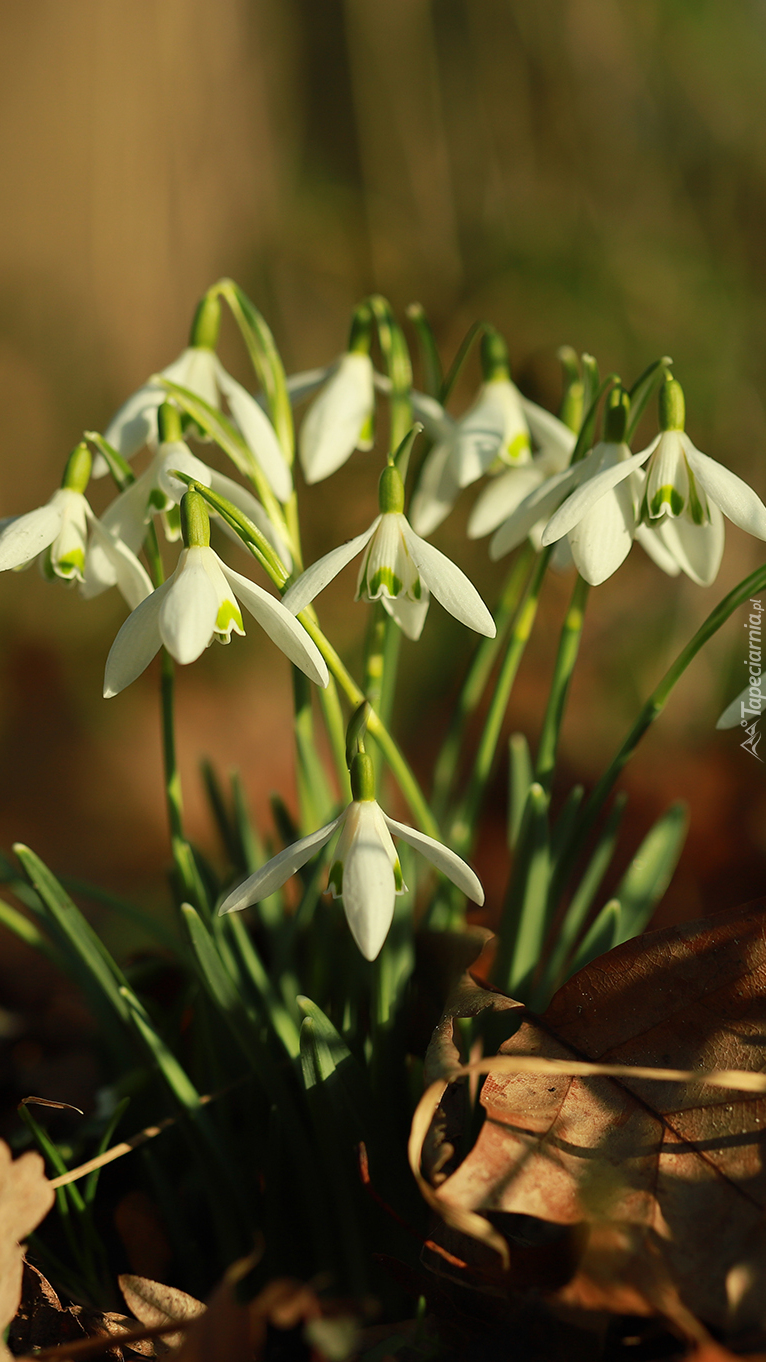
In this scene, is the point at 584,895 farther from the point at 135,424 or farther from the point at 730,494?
the point at 135,424

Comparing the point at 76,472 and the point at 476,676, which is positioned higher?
the point at 76,472

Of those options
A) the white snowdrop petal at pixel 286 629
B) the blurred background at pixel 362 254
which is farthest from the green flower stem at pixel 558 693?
the blurred background at pixel 362 254

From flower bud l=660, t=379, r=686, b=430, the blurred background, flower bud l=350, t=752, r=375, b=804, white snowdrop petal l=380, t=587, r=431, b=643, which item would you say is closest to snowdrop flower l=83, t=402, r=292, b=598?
white snowdrop petal l=380, t=587, r=431, b=643

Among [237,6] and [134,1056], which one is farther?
[237,6]

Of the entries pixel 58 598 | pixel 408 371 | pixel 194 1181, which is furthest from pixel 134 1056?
pixel 58 598

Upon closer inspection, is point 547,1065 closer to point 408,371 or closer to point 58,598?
point 408,371

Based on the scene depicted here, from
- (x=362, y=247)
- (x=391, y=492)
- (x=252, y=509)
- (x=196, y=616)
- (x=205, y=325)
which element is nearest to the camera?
(x=196, y=616)

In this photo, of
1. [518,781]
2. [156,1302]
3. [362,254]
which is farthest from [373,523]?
[362,254]
